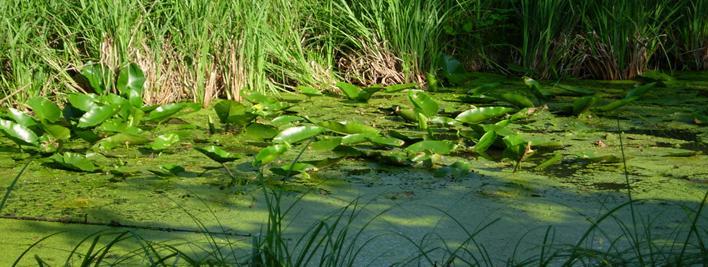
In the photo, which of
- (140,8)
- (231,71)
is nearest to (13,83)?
(140,8)

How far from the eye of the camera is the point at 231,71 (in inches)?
182

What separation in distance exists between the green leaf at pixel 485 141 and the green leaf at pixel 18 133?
152 centimetres

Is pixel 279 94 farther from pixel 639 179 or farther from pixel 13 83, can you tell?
pixel 639 179

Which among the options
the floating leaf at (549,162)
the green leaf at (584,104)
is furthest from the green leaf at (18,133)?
the green leaf at (584,104)

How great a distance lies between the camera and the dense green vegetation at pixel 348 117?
8.62ft

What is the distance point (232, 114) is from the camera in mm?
3982

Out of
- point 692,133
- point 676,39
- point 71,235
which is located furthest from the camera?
point 676,39

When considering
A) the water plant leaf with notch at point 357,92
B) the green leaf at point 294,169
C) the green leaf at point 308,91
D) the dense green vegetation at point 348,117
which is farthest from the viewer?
the green leaf at point 308,91

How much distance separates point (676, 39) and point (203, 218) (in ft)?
12.2

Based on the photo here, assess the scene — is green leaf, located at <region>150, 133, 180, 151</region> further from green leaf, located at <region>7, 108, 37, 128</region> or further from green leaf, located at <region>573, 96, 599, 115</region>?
green leaf, located at <region>573, 96, 599, 115</region>

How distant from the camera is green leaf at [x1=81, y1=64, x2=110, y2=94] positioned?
13.8ft

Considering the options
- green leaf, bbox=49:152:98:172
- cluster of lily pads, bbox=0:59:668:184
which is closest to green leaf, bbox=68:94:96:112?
cluster of lily pads, bbox=0:59:668:184

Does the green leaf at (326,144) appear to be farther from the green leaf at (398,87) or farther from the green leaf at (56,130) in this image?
the green leaf at (398,87)

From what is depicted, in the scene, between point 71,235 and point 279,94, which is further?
point 279,94
